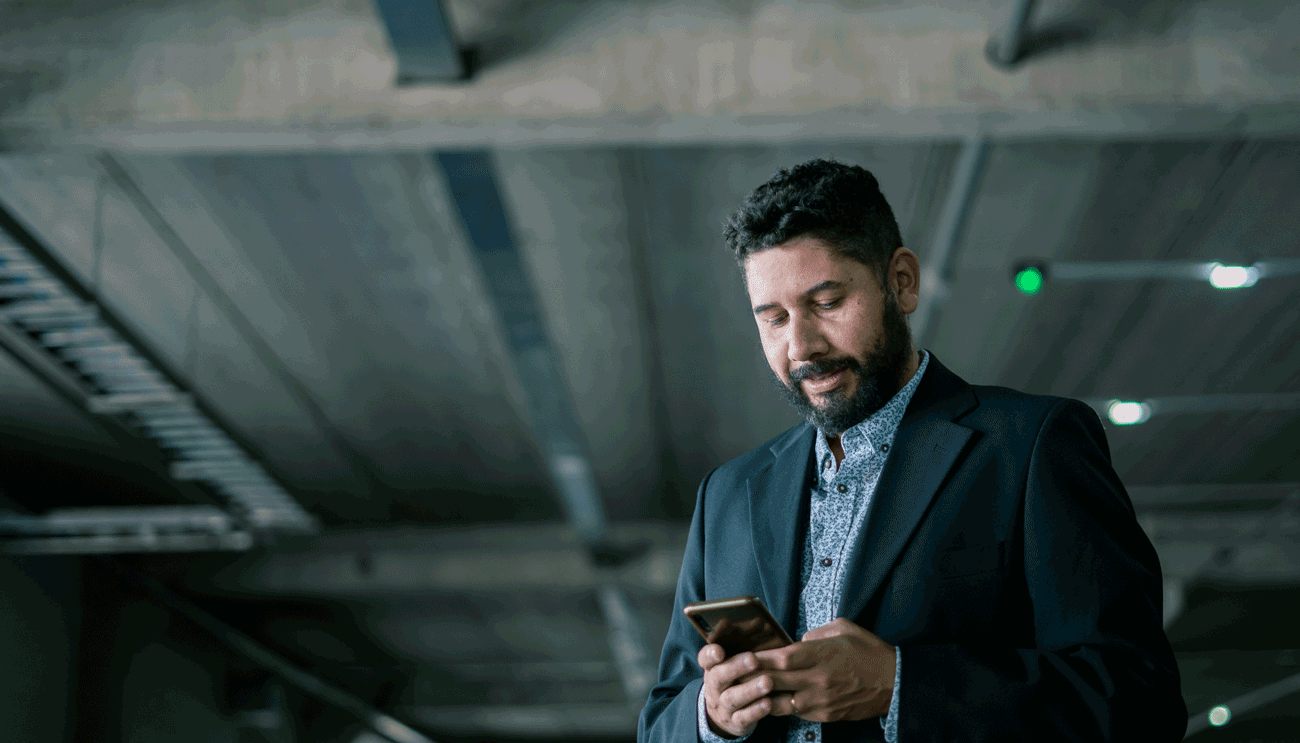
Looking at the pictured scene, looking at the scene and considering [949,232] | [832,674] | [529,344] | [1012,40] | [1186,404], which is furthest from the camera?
[1186,404]

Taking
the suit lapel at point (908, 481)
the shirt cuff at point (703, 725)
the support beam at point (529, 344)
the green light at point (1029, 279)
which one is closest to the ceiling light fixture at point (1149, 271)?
the green light at point (1029, 279)

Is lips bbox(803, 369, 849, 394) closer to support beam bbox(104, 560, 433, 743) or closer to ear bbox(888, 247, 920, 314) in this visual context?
ear bbox(888, 247, 920, 314)

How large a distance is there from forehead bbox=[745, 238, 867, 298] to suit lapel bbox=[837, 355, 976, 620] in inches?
8.0

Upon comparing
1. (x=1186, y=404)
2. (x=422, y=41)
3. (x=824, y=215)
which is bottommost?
(x=824, y=215)

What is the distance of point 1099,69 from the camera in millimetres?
4414

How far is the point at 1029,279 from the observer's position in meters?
5.30

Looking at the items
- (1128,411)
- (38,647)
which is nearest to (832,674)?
(1128,411)

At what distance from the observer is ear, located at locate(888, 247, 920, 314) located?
1396 millimetres

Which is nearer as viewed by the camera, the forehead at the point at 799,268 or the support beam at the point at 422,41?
the forehead at the point at 799,268

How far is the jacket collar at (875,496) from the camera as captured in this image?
1.24 m

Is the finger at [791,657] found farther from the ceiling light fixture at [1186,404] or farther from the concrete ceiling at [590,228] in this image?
the ceiling light fixture at [1186,404]

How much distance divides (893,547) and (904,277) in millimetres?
381

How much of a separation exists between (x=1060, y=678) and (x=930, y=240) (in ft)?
16.7

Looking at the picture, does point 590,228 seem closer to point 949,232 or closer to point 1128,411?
point 949,232
